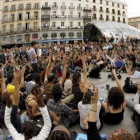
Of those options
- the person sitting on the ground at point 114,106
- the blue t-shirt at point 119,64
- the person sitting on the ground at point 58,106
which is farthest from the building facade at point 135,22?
the person sitting on the ground at point 58,106

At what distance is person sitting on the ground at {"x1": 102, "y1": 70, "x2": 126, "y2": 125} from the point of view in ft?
10.9

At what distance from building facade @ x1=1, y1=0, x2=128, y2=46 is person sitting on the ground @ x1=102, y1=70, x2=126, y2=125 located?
4464 centimetres

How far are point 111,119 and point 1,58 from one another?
37.4ft

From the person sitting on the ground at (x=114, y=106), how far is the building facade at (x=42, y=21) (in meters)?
44.6

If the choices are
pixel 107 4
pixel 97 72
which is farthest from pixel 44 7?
pixel 97 72

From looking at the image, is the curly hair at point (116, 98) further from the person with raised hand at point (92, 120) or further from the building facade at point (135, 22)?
the building facade at point (135, 22)

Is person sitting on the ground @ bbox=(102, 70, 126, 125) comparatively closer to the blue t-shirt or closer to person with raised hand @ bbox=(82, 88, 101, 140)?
person with raised hand @ bbox=(82, 88, 101, 140)

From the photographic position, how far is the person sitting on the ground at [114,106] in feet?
10.9

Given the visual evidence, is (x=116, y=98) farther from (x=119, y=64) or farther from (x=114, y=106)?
(x=119, y=64)

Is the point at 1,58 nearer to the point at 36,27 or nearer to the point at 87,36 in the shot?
the point at 87,36

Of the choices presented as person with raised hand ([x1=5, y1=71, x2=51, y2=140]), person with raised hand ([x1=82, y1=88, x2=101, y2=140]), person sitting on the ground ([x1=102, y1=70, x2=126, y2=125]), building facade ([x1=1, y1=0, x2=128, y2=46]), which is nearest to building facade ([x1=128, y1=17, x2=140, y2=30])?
building facade ([x1=1, y1=0, x2=128, y2=46])

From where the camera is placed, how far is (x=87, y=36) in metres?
31.2

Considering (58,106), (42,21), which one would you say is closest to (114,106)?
(58,106)

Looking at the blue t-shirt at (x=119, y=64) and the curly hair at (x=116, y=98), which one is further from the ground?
the curly hair at (x=116, y=98)
